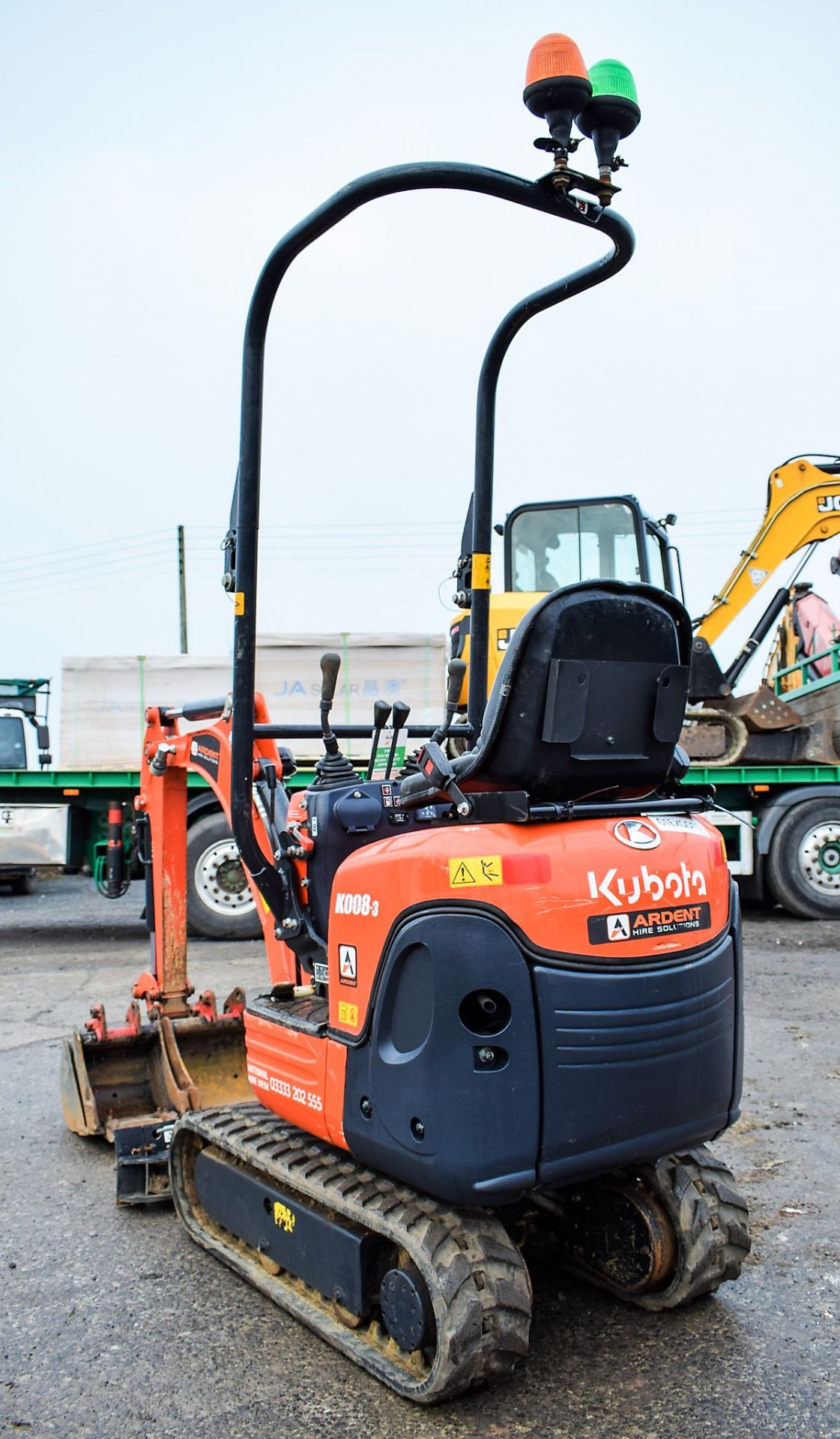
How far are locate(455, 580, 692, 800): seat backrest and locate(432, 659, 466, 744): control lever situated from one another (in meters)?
0.11

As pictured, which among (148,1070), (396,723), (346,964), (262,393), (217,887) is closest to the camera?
(346,964)

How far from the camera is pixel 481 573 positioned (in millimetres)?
3705

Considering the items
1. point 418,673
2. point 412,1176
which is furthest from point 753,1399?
point 418,673

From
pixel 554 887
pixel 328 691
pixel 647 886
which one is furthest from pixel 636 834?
pixel 328 691

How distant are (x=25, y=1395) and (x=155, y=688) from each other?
9.45 m

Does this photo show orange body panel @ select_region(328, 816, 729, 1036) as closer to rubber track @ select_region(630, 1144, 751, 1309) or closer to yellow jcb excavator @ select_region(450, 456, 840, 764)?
rubber track @ select_region(630, 1144, 751, 1309)

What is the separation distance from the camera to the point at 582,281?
3531 mm

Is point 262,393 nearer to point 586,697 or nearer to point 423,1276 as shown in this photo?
point 586,697

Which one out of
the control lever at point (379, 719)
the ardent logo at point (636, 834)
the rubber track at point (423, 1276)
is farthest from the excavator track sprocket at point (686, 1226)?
the control lever at point (379, 719)

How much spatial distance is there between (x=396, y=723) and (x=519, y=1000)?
3.58ft

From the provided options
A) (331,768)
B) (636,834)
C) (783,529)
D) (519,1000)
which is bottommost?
(519,1000)

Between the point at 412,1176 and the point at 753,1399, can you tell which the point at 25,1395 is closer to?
the point at 412,1176

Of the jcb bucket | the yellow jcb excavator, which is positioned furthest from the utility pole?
the jcb bucket

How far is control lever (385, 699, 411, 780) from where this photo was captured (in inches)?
138
